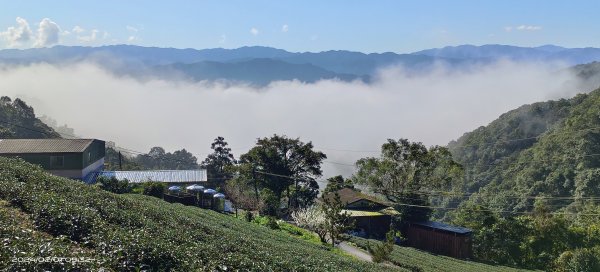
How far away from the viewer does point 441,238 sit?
159 ft

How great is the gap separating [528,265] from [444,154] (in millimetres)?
15306

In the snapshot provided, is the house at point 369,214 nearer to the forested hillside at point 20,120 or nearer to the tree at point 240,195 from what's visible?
the tree at point 240,195

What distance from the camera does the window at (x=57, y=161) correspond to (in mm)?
47031

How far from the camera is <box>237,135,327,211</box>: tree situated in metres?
59.2

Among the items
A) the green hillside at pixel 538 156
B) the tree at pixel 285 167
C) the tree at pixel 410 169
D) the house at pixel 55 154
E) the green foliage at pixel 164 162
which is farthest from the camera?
the green foliage at pixel 164 162

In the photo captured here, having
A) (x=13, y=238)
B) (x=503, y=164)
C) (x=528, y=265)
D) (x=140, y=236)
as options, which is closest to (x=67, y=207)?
(x=140, y=236)

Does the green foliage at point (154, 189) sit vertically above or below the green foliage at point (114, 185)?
below

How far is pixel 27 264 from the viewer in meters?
7.95

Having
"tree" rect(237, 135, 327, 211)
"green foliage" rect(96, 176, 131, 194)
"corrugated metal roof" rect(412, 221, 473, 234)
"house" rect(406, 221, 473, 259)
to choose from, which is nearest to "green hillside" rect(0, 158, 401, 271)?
"green foliage" rect(96, 176, 131, 194)

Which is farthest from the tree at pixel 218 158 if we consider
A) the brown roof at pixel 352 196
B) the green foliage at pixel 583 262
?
the green foliage at pixel 583 262

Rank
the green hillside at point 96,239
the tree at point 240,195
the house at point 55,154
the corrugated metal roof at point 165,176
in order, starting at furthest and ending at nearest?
the corrugated metal roof at point 165,176 < the tree at point 240,195 < the house at point 55,154 < the green hillside at point 96,239

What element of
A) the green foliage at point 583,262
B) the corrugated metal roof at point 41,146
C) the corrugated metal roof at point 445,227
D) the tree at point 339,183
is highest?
the corrugated metal roof at point 41,146

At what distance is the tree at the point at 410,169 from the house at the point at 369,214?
5.14ft

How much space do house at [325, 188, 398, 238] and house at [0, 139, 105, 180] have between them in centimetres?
2730
